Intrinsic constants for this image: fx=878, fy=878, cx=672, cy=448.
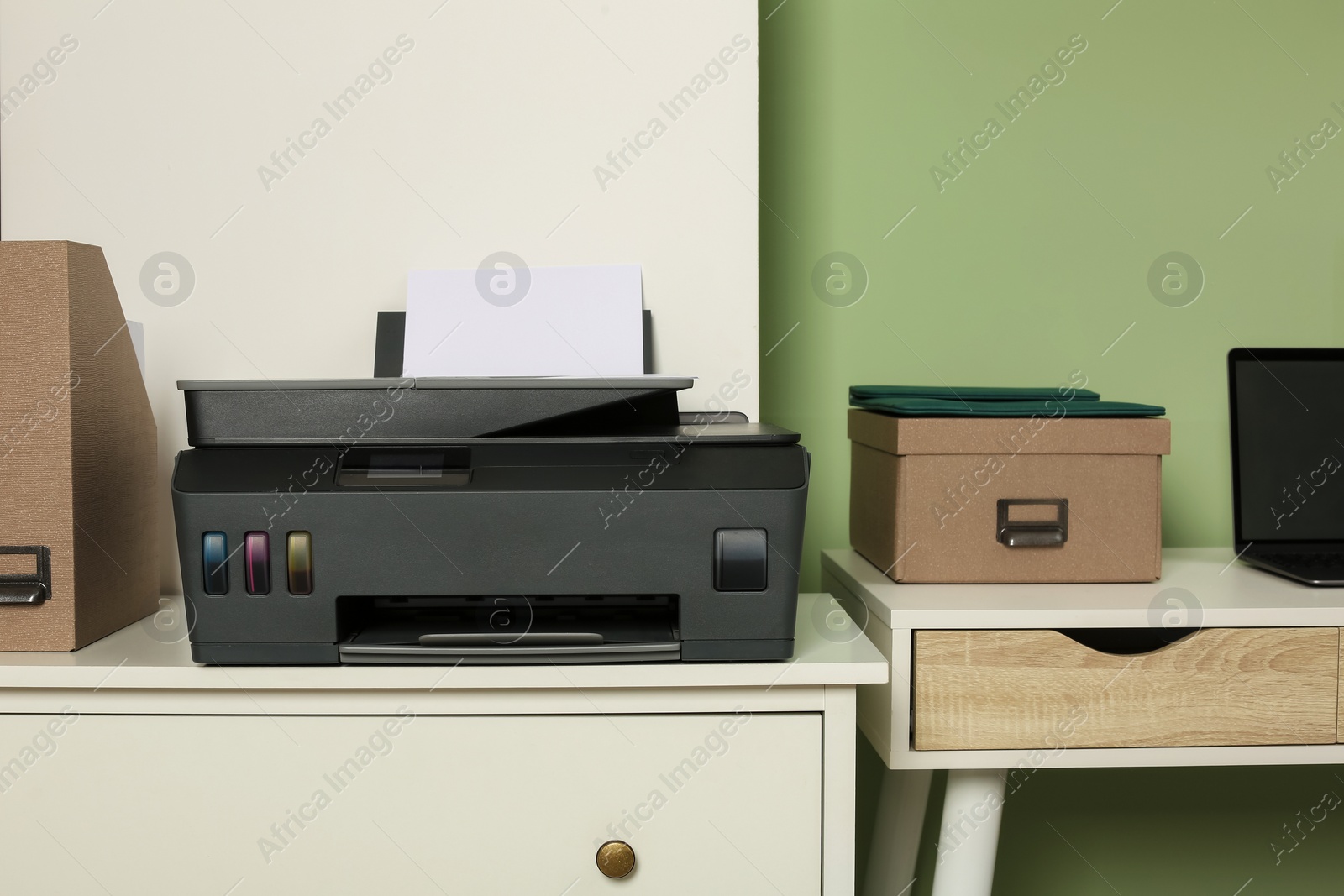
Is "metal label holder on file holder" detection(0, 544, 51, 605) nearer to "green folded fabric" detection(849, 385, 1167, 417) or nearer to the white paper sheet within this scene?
the white paper sheet

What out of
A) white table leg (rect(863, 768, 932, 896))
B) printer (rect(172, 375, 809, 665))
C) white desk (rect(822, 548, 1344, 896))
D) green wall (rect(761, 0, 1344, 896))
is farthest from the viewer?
green wall (rect(761, 0, 1344, 896))

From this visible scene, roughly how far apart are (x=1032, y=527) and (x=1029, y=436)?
107 mm

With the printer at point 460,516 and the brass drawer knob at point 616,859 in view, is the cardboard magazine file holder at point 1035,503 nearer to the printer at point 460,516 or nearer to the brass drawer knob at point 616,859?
the printer at point 460,516

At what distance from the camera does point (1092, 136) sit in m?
1.33

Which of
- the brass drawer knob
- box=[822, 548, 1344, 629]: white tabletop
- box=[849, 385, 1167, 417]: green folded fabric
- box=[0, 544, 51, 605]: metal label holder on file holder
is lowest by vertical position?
the brass drawer knob

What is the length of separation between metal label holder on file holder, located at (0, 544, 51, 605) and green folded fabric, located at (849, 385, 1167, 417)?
2.96ft

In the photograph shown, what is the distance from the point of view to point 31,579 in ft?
2.79

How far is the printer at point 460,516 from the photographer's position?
76 centimetres

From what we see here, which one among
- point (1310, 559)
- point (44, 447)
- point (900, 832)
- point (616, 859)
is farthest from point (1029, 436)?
point (44, 447)

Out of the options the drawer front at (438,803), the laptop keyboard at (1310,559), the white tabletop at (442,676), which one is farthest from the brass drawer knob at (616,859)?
the laptop keyboard at (1310,559)

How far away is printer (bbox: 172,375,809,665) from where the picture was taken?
29.9 inches

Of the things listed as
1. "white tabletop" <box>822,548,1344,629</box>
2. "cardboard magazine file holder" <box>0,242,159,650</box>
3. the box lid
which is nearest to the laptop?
"white tabletop" <box>822,548,1344,629</box>

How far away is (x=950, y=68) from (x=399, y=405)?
3.30 feet

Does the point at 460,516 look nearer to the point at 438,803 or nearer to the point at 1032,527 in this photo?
the point at 438,803
